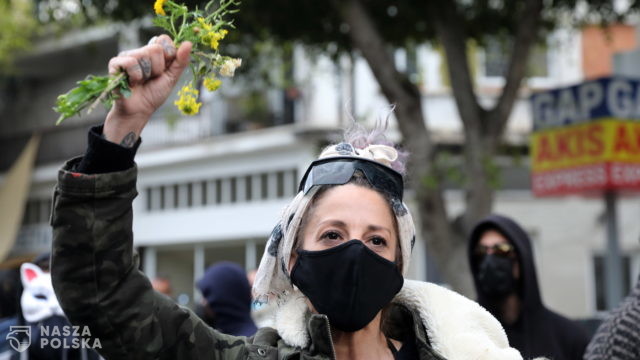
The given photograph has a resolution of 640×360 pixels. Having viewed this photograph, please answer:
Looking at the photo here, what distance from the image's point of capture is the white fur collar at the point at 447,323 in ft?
9.06

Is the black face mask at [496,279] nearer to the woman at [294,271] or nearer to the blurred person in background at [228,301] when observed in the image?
the blurred person in background at [228,301]

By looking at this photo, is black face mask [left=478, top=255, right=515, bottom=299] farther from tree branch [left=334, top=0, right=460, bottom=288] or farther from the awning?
the awning

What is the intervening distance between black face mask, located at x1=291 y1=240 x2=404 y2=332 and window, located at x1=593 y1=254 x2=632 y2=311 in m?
16.1

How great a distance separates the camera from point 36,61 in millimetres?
24094

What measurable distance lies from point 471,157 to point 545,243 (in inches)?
357

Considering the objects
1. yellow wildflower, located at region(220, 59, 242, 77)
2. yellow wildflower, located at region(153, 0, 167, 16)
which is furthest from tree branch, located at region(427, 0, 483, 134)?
yellow wildflower, located at region(153, 0, 167, 16)

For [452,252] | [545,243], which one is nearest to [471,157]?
[452,252]

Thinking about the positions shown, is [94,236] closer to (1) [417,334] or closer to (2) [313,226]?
(2) [313,226]

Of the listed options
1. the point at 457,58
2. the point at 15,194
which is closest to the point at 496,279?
the point at 457,58

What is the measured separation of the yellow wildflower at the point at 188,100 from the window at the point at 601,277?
16.7 m

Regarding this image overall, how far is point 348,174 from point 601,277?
16446 millimetres

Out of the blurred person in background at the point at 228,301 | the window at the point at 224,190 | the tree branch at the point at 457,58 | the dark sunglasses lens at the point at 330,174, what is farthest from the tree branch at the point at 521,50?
the window at the point at 224,190

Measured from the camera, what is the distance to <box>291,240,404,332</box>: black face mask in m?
2.67

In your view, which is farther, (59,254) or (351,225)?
(351,225)
